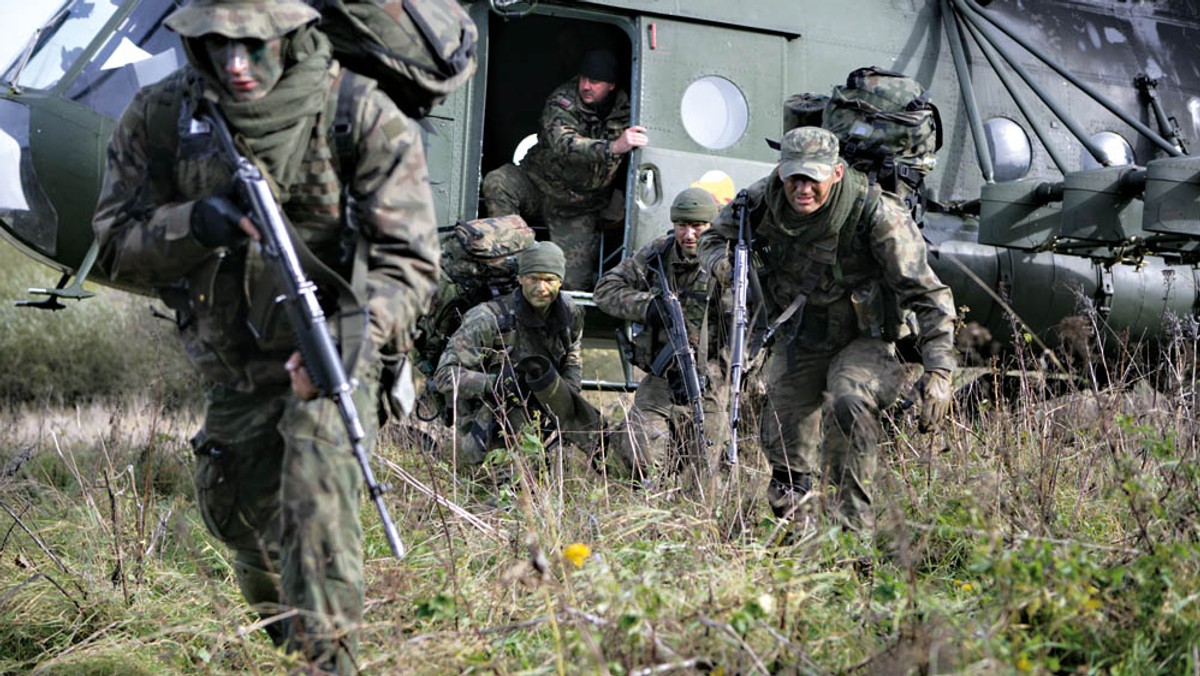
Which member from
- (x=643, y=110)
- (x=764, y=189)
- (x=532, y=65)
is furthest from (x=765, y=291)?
(x=532, y=65)

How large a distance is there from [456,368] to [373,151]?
337 cm

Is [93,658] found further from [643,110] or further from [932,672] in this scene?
[643,110]

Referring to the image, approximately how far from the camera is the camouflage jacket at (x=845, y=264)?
19.1 feet

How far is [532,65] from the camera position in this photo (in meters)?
10.2

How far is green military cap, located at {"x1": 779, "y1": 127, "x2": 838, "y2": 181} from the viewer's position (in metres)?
5.72

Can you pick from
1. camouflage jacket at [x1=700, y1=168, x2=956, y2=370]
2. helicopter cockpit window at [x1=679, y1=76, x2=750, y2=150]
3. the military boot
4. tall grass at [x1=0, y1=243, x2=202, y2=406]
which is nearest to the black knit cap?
helicopter cockpit window at [x1=679, y1=76, x2=750, y2=150]

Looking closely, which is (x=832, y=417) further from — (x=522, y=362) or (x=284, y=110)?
(x=284, y=110)

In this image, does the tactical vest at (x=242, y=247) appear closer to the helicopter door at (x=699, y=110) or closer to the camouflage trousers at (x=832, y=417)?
the camouflage trousers at (x=832, y=417)

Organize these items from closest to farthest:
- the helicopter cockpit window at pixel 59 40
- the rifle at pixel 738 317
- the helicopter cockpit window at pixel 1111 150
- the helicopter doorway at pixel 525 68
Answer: the rifle at pixel 738 317, the helicopter cockpit window at pixel 59 40, the helicopter cockpit window at pixel 1111 150, the helicopter doorway at pixel 525 68

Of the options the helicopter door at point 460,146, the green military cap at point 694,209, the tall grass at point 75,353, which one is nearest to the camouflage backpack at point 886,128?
the green military cap at point 694,209

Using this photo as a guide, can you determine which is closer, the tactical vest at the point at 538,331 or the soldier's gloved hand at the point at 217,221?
the soldier's gloved hand at the point at 217,221

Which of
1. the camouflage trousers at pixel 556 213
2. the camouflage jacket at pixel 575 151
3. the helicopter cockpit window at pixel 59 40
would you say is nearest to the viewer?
the helicopter cockpit window at pixel 59 40

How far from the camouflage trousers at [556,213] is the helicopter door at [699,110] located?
69 centimetres

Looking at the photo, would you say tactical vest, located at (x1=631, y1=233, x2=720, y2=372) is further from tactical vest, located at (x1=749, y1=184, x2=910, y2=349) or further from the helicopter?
tactical vest, located at (x1=749, y1=184, x2=910, y2=349)
